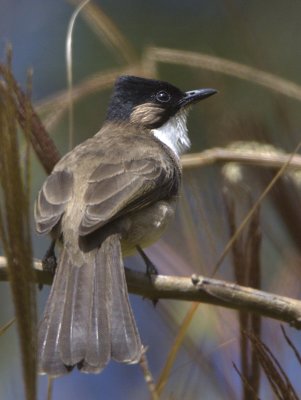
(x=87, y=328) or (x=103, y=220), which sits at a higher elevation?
(x=103, y=220)

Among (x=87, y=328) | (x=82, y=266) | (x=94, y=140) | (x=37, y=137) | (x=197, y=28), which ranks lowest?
(x=87, y=328)

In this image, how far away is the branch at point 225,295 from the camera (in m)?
2.04

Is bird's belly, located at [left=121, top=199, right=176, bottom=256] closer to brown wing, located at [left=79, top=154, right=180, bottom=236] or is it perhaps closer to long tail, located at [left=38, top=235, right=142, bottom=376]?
brown wing, located at [left=79, top=154, right=180, bottom=236]

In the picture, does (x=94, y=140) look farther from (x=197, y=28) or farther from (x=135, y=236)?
(x=197, y=28)

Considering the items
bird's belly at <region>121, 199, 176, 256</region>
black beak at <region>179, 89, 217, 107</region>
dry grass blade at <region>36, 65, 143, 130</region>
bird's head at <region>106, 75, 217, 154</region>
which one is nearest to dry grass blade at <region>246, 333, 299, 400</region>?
dry grass blade at <region>36, 65, 143, 130</region>

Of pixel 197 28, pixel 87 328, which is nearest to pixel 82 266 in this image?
pixel 87 328

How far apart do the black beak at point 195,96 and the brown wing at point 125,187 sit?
405mm

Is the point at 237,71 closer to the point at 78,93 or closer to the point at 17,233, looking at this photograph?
the point at 78,93

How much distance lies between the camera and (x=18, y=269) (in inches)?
42.6

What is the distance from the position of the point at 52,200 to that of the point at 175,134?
1157 millimetres

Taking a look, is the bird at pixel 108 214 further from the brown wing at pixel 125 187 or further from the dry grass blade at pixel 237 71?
the dry grass blade at pixel 237 71

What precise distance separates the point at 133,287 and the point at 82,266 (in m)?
0.17

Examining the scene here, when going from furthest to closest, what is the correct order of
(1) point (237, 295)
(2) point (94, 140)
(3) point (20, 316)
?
(2) point (94, 140) < (1) point (237, 295) < (3) point (20, 316)

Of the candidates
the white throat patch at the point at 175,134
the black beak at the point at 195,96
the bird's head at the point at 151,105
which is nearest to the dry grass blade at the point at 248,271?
the black beak at the point at 195,96
